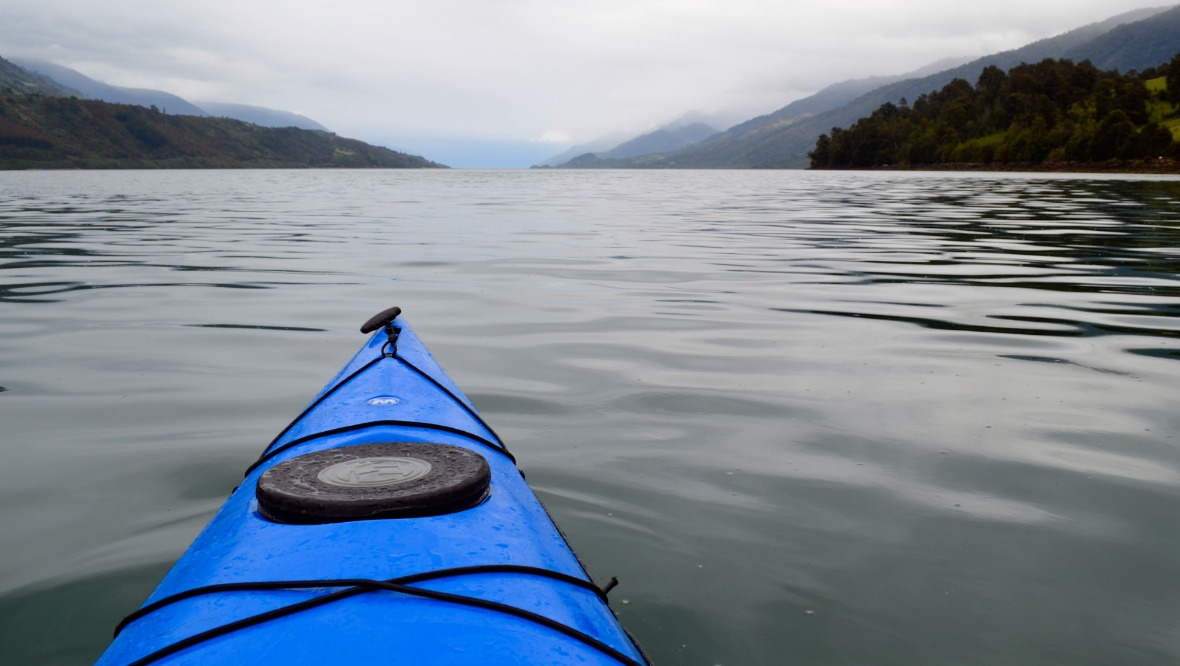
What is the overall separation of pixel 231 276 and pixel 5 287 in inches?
121

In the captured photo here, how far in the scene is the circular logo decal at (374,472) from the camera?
9.43 ft

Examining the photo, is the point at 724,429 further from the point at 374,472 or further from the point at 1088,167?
the point at 1088,167

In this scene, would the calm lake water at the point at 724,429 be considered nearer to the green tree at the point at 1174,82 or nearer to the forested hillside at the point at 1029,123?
the forested hillside at the point at 1029,123

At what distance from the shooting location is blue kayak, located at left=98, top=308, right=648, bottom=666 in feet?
6.93

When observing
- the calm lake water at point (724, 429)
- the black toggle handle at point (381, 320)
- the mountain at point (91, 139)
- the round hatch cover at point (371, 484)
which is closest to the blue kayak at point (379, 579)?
the round hatch cover at point (371, 484)

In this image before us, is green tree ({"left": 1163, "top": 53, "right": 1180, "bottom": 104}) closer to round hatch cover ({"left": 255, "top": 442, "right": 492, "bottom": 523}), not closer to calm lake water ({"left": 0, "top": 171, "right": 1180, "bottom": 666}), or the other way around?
calm lake water ({"left": 0, "top": 171, "right": 1180, "bottom": 666})

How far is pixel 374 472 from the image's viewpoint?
117 inches

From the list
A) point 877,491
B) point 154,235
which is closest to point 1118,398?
point 877,491

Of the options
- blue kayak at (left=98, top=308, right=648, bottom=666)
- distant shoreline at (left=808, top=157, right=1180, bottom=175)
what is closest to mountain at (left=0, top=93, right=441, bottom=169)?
distant shoreline at (left=808, top=157, right=1180, bottom=175)

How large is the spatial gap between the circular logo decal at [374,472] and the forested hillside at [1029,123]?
104m

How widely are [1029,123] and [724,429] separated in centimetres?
14182

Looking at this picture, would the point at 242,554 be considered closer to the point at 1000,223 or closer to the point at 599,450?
the point at 599,450

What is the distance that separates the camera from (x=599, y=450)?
5.73m

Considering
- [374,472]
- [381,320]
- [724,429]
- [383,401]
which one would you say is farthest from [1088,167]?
[374,472]
